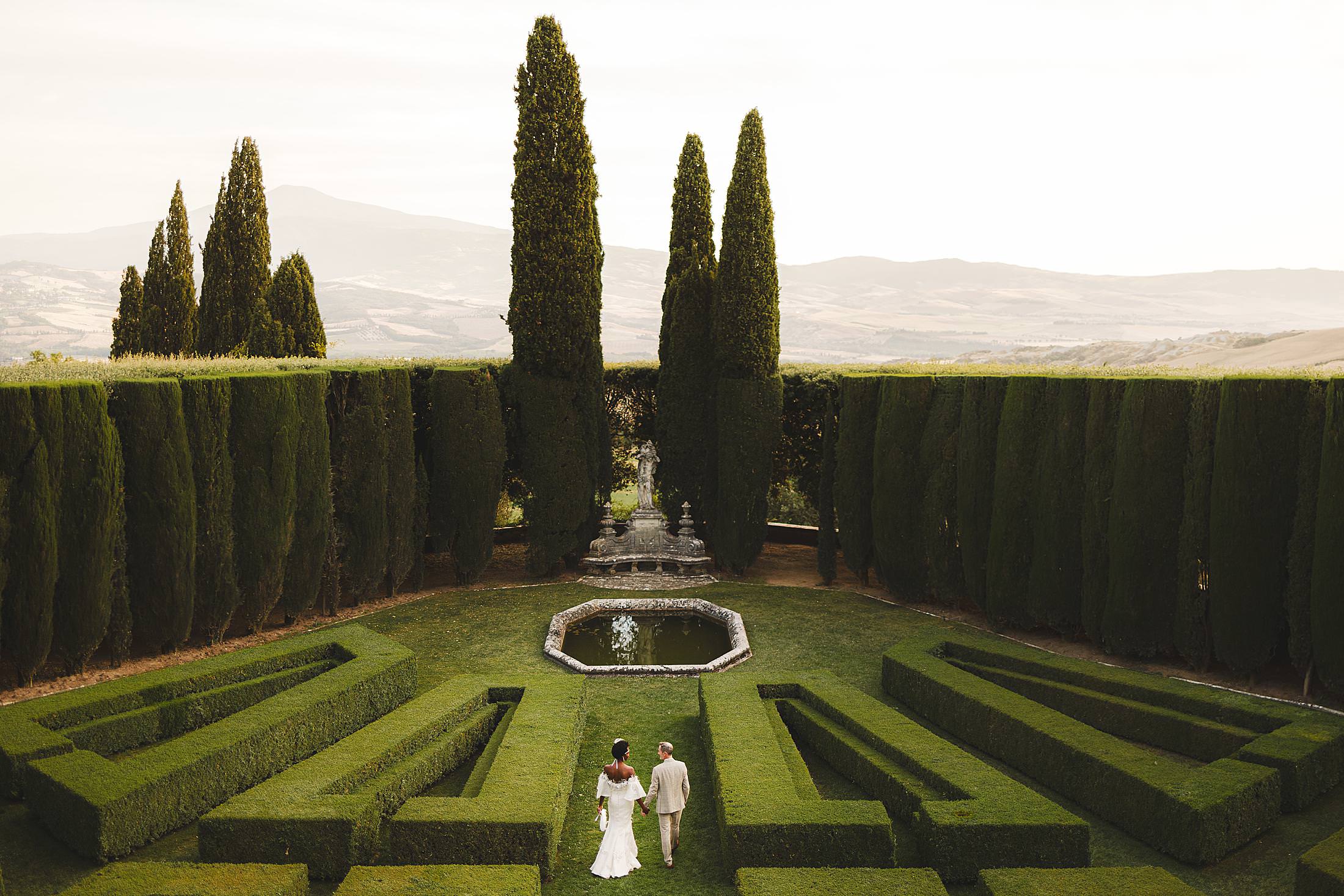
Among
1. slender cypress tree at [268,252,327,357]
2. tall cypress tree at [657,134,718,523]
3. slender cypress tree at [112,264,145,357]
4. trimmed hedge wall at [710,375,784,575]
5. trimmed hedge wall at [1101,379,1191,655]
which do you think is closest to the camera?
trimmed hedge wall at [1101,379,1191,655]

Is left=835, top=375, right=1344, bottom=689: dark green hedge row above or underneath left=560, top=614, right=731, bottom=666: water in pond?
above

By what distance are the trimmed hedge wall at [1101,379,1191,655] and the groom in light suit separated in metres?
7.52

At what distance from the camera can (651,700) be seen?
35.6ft

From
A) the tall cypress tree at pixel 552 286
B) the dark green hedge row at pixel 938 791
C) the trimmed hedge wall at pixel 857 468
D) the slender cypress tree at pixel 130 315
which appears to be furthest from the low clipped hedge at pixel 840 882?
the slender cypress tree at pixel 130 315

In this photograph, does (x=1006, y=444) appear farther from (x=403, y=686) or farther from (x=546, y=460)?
(x=403, y=686)

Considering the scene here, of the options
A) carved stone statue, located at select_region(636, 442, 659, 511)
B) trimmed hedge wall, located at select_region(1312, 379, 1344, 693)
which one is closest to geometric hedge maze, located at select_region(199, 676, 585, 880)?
trimmed hedge wall, located at select_region(1312, 379, 1344, 693)

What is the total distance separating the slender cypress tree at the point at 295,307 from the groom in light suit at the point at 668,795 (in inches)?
737

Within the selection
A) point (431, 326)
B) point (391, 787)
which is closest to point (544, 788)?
point (391, 787)

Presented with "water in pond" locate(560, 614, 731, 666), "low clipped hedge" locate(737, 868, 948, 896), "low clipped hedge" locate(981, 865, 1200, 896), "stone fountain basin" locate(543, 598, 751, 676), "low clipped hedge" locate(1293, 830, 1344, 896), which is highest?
"low clipped hedge" locate(1293, 830, 1344, 896)

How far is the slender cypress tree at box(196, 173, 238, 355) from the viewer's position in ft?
80.3

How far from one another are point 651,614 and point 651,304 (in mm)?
156756

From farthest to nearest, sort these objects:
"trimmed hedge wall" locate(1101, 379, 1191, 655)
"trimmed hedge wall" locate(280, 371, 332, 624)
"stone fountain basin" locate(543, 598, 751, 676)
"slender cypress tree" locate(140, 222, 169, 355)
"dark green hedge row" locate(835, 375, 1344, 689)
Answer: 1. "slender cypress tree" locate(140, 222, 169, 355)
2. "trimmed hedge wall" locate(280, 371, 332, 624)
3. "stone fountain basin" locate(543, 598, 751, 676)
4. "trimmed hedge wall" locate(1101, 379, 1191, 655)
5. "dark green hedge row" locate(835, 375, 1344, 689)

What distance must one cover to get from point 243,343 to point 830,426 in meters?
15.7

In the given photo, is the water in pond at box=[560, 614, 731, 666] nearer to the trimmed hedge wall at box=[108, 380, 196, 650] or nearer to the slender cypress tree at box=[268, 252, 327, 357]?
the trimmed hedge wall at box=[108, 380, 196, 650]
